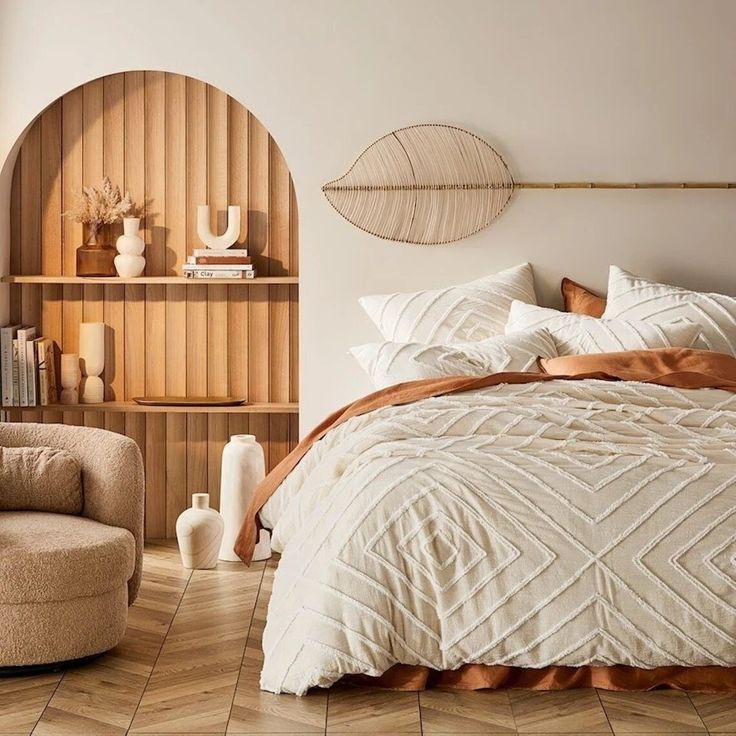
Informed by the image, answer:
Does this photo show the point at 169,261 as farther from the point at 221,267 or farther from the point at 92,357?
the point at 92,357

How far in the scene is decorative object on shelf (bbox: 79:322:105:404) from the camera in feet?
15.1

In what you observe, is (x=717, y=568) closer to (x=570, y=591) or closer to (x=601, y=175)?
(x=570, y=591)

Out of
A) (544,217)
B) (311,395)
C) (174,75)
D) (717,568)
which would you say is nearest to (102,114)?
(174,75)

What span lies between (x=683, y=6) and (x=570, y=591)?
2.78 m

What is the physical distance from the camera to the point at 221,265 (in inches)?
177

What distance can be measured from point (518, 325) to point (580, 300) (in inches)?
14.2

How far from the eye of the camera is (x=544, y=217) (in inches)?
178

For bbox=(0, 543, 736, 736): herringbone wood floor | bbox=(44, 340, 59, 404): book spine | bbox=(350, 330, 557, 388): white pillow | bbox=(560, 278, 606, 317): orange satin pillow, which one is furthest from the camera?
bbox=(44, 340, 59, 404): book spine

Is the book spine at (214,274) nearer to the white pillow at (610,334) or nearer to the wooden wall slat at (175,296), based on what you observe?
the wooden wall slat at (175,296)

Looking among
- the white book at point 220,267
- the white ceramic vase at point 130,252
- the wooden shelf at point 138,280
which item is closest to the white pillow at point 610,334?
the wooden shelf at point 138,280

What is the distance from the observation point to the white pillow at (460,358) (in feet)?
12.5

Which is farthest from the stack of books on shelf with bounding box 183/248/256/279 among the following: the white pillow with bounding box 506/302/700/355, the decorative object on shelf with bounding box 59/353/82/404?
the white pillow with bounding box 506/302/700/355

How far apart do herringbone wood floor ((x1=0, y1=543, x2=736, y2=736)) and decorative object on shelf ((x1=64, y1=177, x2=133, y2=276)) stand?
190 centimetres

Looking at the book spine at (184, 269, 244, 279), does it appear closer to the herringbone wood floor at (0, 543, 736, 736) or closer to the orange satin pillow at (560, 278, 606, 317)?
the orange satin pillow at (560, 278, 606, 317)
